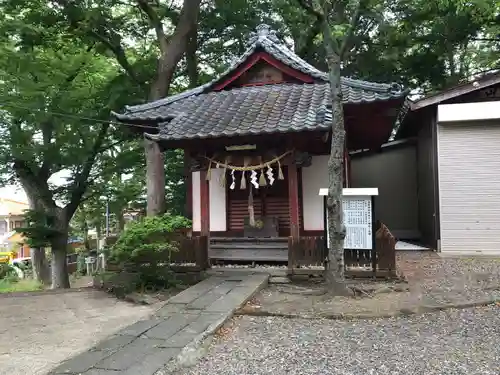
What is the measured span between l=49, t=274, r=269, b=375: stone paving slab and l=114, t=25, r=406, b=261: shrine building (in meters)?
2.24

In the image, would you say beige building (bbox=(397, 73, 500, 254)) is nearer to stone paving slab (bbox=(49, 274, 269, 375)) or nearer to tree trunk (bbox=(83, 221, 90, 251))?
stone paving slab (bbox=(49, 274, 269, 375))

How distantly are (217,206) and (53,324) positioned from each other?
5187 mm

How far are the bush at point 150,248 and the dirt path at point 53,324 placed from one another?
0.75 meters

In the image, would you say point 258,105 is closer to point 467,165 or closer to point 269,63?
point 269,63

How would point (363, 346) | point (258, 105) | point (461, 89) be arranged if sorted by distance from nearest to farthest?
point (363, 346) → point (258, 105) → point (461, 89)

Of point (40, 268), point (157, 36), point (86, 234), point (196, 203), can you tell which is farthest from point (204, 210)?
point (86, 234)

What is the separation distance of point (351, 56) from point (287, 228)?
10894 millimetres

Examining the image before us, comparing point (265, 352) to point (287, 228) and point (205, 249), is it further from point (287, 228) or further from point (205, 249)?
point (287, 228)

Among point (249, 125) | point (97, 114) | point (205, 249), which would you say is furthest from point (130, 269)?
point (97, 114)

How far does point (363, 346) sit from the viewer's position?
196 inches

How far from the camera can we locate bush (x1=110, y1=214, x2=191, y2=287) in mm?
8141

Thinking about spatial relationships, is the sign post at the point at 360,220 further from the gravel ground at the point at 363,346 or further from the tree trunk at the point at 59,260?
the tree trunk at the point at 59,260

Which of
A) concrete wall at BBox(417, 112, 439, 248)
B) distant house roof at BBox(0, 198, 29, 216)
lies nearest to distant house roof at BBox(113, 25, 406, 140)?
concrete wall at BBox(417, 112, 439, 248)

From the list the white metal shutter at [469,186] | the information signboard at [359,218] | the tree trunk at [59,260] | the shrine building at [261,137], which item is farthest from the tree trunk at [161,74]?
the white metal shutter at [469,186]
